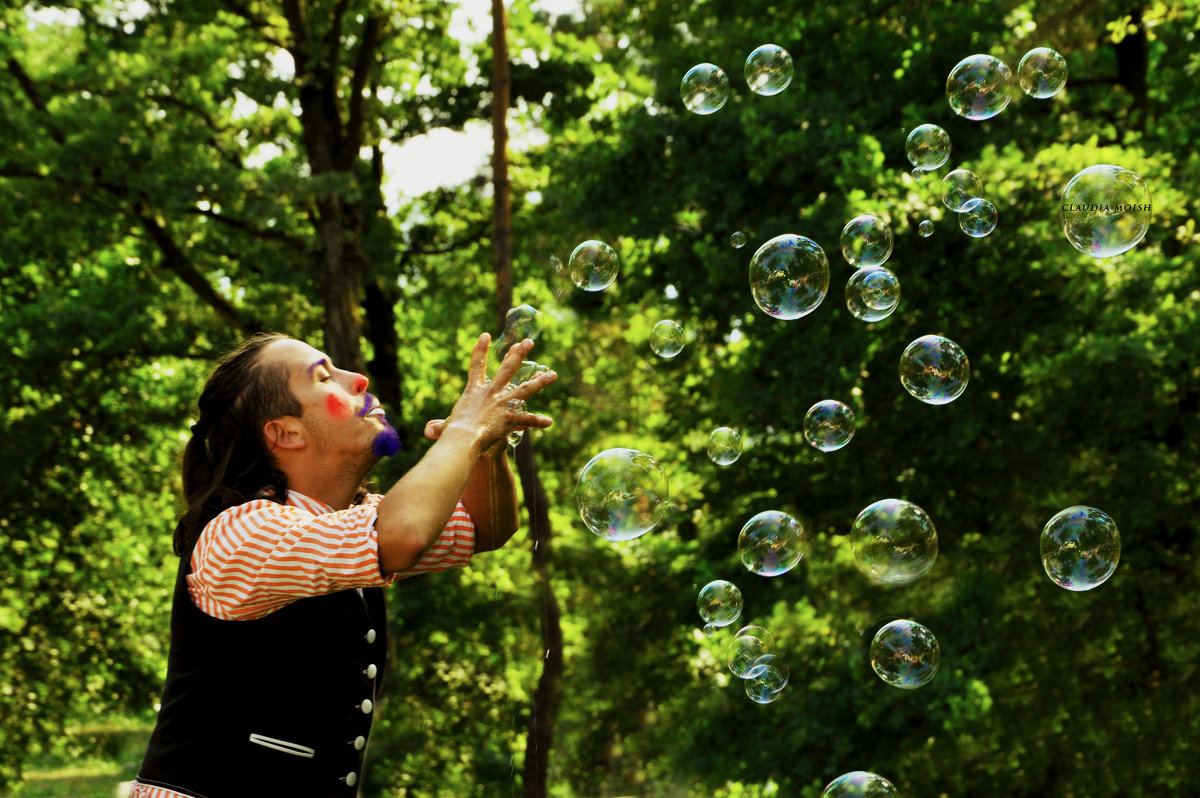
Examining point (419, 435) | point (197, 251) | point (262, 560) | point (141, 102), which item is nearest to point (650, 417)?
point (419, 435)

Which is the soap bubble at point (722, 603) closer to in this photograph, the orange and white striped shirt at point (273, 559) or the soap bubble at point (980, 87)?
the soap bubble at point (980, 87)

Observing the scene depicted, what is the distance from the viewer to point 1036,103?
1087cm

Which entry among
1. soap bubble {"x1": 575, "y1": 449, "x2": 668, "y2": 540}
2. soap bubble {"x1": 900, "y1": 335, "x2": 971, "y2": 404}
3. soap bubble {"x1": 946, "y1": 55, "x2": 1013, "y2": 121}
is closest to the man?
soap bubble {"x1": 575, "y1": 449, "x2": 668, "y2": 540}

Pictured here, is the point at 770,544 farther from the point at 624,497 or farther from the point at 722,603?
the point at 624,497

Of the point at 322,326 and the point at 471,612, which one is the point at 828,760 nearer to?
the point at 471,612

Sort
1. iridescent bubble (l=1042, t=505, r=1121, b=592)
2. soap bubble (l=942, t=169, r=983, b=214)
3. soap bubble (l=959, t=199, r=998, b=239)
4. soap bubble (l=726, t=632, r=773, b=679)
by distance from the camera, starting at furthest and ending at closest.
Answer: soap bubble (l=959, t=199, r=998, b=239), soap bubble (l=942, t=169, r=983, b=214), soap bubble (l=726, t=632, r=773, b=679), iridescent bubble (l=1042, t=505, r=1121, b=592)

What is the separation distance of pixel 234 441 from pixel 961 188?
426 centimetres

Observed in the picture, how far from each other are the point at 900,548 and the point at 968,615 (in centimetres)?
606

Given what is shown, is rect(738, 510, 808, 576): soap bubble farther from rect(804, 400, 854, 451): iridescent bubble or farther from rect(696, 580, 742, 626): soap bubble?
rect(804, 400, 854, 451): iridescent bubble

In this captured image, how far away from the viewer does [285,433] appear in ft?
7.55

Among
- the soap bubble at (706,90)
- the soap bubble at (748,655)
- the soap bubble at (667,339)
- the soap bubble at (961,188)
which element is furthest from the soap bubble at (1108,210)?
the soap bubble at (748,655)

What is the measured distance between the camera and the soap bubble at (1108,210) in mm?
5105

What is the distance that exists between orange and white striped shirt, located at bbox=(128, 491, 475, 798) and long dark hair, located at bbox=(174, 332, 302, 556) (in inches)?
7.2

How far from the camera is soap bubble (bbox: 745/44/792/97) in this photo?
19.5 feet
